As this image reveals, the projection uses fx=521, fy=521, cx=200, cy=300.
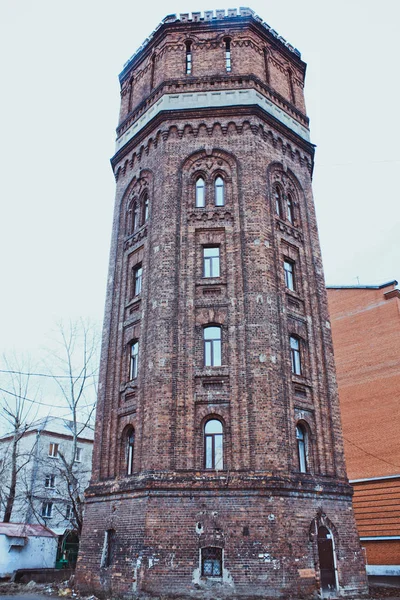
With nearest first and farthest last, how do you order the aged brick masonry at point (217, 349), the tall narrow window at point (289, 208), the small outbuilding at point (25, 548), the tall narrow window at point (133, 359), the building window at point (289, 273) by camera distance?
the aged brick masonry at point (217, 349) < the tall narrow window at point (133, 359) < the building window at point (289, 273) < the tall narrow window at point (289, 208) < the small outbuilding at point (25, 548)

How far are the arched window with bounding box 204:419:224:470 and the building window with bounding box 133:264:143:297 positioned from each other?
6090 mm

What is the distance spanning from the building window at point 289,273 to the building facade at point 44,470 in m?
19.9

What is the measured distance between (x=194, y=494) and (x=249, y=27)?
19137 millimetres

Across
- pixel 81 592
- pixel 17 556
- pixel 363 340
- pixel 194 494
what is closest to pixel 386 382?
pixel 363 340

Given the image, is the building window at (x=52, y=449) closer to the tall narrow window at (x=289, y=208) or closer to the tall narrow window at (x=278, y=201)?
the tall narrow window at (x=289, y=208)

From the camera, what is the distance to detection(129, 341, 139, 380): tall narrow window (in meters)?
18.3

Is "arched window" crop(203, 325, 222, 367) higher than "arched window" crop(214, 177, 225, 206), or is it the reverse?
"arched window" crop(214, 177, 225, 206)

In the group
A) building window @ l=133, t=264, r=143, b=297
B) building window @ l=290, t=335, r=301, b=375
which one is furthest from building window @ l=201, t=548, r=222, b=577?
building window @ l=133, t=264, r=143, b=297

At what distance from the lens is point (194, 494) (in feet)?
48.6

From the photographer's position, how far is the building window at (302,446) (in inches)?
648

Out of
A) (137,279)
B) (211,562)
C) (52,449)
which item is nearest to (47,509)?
(52,449)

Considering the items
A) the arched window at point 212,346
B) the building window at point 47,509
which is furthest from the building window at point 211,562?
the building window at point 47,509

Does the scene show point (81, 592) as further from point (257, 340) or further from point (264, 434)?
point (257, 340)

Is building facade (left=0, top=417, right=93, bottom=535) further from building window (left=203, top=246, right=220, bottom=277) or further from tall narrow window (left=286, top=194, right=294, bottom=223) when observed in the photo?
tall narrow window (left=286, top=194, right=294, bottom=223)
